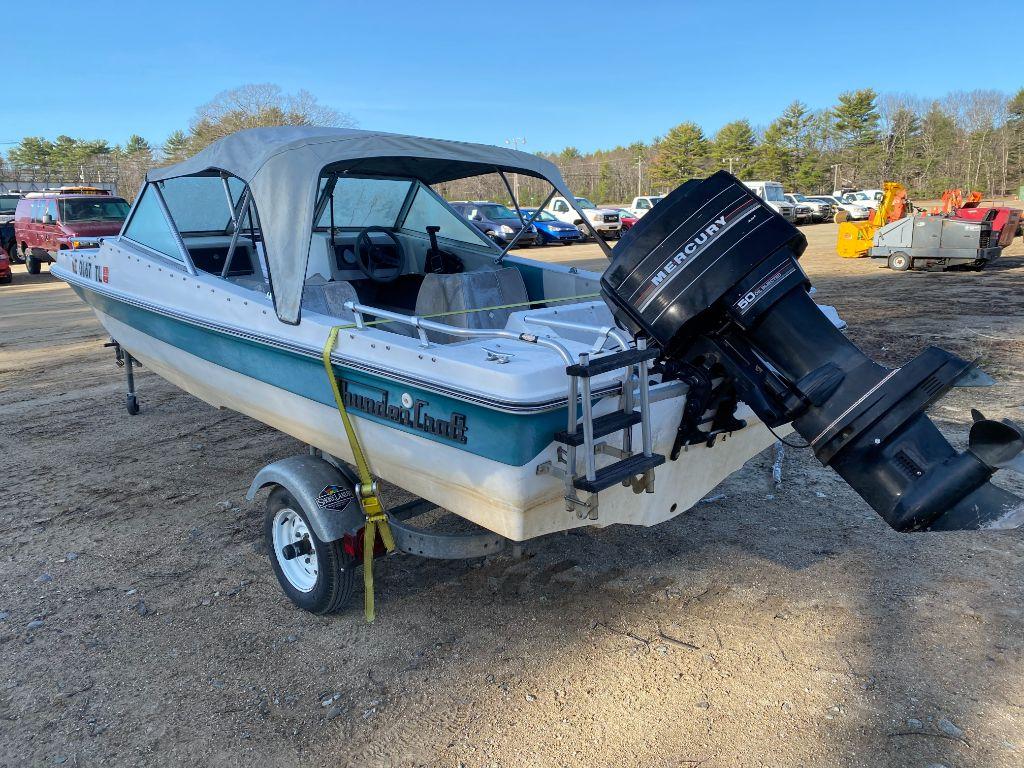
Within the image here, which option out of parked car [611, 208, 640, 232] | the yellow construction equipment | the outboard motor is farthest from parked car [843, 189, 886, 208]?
the outboard motor

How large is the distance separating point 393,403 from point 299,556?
40.2 inches

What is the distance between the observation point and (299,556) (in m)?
3.31

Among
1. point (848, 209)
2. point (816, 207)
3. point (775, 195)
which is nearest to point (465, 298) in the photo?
point (775, 195)

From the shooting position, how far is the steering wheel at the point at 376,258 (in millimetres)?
5075

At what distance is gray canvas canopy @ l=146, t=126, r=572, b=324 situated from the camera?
10.3ft

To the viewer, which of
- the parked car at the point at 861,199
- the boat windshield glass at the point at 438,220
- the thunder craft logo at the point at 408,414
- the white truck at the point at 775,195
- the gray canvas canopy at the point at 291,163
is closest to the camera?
the thunder craft logo at the point at 408,414

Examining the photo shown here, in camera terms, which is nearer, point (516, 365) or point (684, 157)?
point (516, 365)

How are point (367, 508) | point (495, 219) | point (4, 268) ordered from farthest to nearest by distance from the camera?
point (495, 219), point (4, 268), point (367, 508)

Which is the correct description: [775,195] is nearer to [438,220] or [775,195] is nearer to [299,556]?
[438,220]

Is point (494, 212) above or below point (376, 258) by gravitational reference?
above

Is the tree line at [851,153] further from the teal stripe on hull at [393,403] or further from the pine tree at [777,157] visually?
the teal stripe on hull at [393,403]

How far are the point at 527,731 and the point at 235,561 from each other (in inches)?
74.5

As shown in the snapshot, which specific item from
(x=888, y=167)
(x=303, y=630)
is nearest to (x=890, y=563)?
(x=303, y=630)

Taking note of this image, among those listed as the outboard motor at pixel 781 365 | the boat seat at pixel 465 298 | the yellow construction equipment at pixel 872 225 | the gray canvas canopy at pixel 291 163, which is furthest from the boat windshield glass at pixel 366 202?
the yellow construction equipment at pixel 872 225
